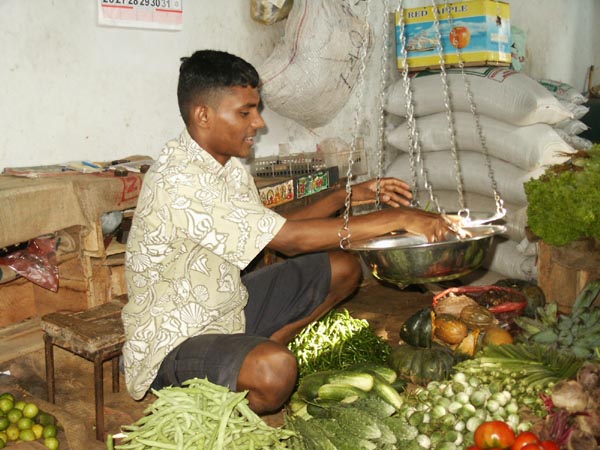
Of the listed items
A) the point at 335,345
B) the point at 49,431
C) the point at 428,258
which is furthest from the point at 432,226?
the point at 49,431

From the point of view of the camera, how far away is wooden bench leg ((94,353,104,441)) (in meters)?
2.70

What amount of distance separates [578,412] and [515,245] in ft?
7.56

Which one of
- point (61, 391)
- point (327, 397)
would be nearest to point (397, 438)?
point (327, 397)

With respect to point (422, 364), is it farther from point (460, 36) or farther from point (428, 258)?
point (460, 36)

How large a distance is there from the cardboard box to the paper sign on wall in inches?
67.5

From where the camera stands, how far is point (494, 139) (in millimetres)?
4508

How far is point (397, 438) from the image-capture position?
2.38 m

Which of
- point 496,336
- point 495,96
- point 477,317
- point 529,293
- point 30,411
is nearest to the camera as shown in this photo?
point 30,411

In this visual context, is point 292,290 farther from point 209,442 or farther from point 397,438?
point 209,442

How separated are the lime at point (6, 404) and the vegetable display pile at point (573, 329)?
2.29 metres

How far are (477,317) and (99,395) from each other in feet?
6.14

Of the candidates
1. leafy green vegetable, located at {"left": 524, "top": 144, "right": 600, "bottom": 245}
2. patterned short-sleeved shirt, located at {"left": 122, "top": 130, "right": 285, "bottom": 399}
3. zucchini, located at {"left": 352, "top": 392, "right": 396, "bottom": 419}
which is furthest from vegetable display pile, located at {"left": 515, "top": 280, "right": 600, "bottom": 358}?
patterned short-sleeved shirt, located at {"left": 122, "top": 130, "right": 285, "bottom": 399}

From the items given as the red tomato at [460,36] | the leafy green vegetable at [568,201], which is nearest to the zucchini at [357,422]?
the leafy green vegetable at [568,201]

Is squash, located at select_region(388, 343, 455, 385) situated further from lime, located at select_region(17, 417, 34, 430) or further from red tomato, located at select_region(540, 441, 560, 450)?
lime, located at select_region(17, 417, 34, 430)
